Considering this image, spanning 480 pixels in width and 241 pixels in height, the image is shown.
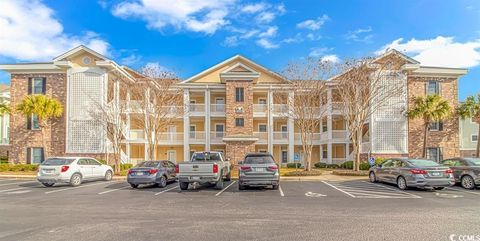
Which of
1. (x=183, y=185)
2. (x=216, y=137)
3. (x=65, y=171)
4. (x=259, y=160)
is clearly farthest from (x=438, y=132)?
(x=65, y=171)

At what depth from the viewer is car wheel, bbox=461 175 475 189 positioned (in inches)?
618

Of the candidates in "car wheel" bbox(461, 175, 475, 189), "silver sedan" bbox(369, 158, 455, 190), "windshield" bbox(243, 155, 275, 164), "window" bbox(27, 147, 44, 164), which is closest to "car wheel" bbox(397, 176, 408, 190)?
"silver sedan" bbox(369, 158, 455, 190)

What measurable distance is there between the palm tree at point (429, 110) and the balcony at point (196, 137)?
19.6m

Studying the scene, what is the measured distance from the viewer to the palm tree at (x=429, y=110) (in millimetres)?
27078

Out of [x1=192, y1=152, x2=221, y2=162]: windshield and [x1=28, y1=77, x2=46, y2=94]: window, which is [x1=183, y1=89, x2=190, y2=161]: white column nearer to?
[x1=28, y1=77, x2=46, y2=94]: window

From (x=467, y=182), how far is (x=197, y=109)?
2424 centimetres

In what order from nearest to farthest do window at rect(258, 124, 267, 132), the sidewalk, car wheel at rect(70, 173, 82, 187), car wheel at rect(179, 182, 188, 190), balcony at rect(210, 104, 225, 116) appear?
car wheel at rect(179, 182, 188, 190)
car wheel at rect(70, 173, 82, 187)
the sidewalk
balcony at rect(210, 104, 225, 116)
window at rect(258, 124, 267, 132)

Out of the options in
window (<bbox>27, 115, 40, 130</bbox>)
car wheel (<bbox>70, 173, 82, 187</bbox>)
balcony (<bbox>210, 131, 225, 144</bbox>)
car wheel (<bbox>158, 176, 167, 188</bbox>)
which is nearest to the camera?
car wheel (<bbox>158, 176, 167, 188</bbox>)

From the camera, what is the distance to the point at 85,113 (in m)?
28.6

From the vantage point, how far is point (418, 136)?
29.5 meters

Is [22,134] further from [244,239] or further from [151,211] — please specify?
[244,239]

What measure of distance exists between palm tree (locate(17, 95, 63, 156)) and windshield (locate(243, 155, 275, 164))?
2009 cm

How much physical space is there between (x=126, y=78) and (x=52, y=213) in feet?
70.3
